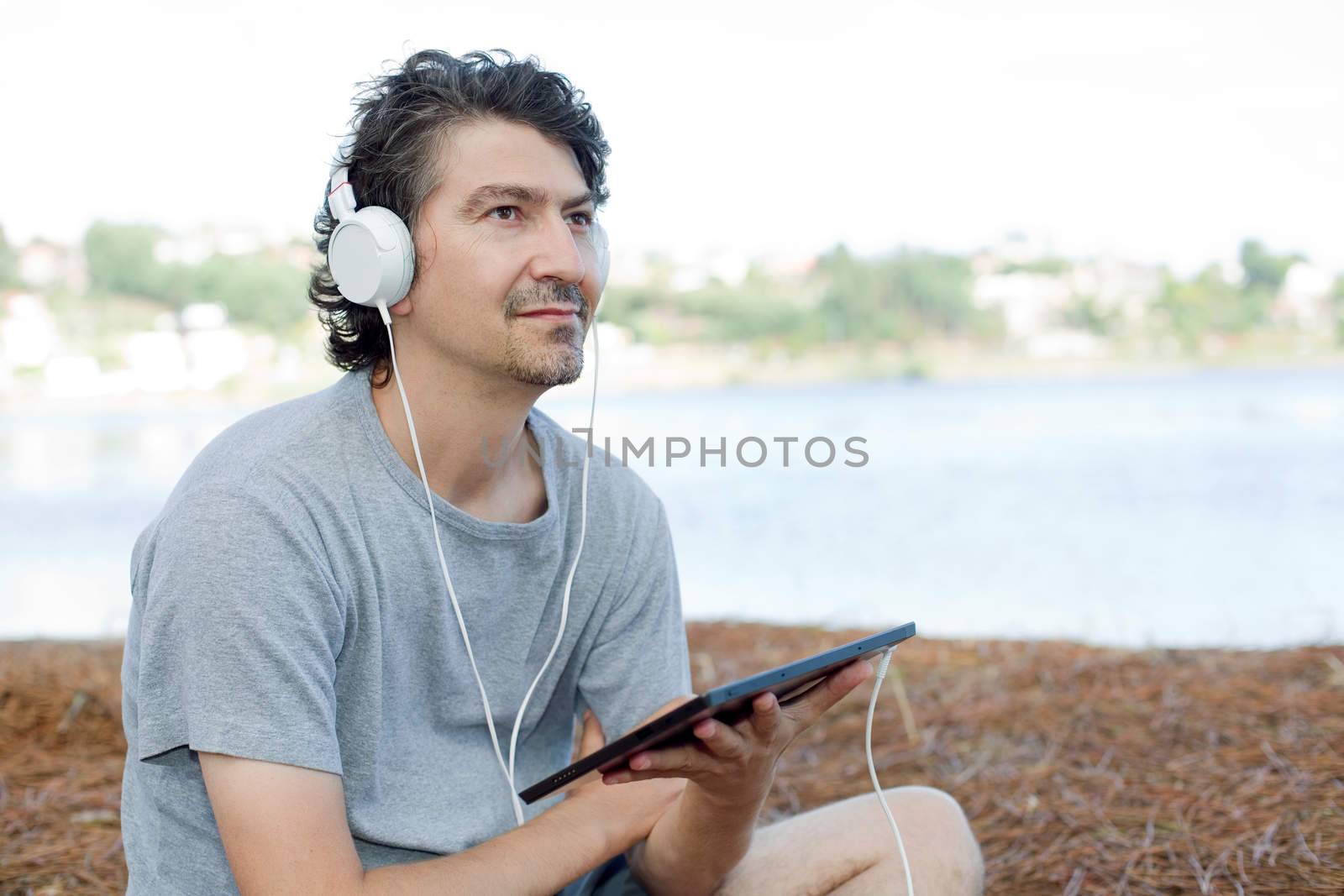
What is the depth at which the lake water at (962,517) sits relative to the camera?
544cm

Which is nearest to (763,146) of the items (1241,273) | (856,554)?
A: (1241,273)

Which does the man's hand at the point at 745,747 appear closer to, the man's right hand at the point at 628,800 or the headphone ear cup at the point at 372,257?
the man's right hand at the point at 628,800

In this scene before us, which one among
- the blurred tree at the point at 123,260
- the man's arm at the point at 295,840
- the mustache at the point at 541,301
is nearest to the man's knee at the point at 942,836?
the man's arm at the point at 295,840

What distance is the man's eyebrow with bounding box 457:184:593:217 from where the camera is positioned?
1.47 m

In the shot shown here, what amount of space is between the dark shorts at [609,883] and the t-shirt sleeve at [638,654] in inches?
7.1

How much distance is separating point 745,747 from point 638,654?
1.28ft

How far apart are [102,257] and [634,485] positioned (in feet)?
80.7

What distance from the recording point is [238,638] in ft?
3.74

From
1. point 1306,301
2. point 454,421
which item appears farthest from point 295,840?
point 1306,301

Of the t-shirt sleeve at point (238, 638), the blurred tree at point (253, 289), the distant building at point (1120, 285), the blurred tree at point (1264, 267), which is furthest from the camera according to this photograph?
the blurred tree at point (1264, 267)

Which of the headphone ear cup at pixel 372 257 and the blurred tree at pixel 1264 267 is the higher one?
the blurred tree at pixel 1264 267

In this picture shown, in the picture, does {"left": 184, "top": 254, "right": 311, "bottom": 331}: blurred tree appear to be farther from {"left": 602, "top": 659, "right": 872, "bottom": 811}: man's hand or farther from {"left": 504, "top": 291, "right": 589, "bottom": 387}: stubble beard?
{"left": 602, "top": 659, "right": 872, "bottom": 811}: man's hand

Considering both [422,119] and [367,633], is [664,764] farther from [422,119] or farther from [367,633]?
[422,119]

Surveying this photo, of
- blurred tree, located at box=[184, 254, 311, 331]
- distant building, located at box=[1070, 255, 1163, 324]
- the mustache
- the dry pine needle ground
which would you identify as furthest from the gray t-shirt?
distant building, located at box=[1070, 255, 1163, 324]
